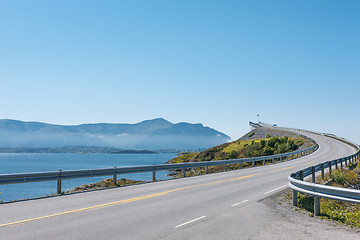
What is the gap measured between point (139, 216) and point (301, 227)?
426cm

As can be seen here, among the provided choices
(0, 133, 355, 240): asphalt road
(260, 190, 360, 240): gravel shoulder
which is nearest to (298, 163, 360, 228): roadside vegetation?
(260, 190, 360, 240): gravel shoulder

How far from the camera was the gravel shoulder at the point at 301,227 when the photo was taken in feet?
21.9

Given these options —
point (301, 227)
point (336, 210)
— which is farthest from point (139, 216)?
point (336, 210)

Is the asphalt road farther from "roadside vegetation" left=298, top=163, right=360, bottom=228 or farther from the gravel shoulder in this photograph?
"roadside vegetation" left=298, top=163, right=360, bottom=228

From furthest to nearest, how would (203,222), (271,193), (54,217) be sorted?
(271,193), (54,217), (203,222)

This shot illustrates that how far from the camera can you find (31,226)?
7125mm

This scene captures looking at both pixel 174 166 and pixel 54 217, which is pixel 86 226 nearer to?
pixel 54 217

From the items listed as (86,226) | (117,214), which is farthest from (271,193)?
(86,226)

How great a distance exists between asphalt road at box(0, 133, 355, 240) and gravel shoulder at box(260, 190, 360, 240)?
191 millimetres

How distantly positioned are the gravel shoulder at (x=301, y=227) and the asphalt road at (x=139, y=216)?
191mm

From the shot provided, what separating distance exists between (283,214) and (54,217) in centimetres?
661

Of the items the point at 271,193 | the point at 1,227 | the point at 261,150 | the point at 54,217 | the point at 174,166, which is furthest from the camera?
the point at 261,150

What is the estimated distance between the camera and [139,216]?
8.22m

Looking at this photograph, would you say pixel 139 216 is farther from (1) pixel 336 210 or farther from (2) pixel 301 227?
(1) pixel 336 210
